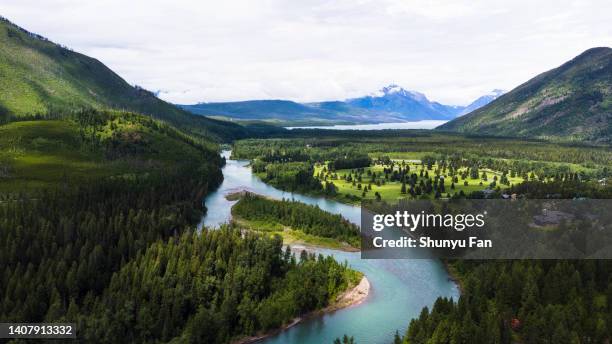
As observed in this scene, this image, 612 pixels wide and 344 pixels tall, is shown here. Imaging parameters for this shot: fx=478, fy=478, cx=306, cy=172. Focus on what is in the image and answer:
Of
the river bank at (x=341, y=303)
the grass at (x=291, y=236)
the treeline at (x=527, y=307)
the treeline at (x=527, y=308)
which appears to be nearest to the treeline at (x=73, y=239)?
the grass at (x=291, y=236)

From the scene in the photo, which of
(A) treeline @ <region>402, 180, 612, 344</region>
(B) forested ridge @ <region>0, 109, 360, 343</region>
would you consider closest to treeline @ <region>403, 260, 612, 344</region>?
(A) treeline @ <region>402, 180, 612, 344</region>

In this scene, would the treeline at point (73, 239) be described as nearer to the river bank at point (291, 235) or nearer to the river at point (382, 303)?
the river bank at point (291, 235)

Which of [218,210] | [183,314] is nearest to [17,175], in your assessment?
[218,210]

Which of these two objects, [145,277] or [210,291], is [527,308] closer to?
[210,291]

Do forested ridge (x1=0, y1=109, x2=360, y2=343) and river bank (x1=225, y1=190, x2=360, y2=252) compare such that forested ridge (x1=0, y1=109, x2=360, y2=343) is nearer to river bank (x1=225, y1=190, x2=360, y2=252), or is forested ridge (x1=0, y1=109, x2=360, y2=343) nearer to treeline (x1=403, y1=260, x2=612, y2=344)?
A: river bank (x1=225, y1=190, x2=360, y2=252)

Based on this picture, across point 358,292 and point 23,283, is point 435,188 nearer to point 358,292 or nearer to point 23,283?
point 358,292

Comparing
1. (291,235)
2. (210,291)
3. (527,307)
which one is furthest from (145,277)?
(527,307)
